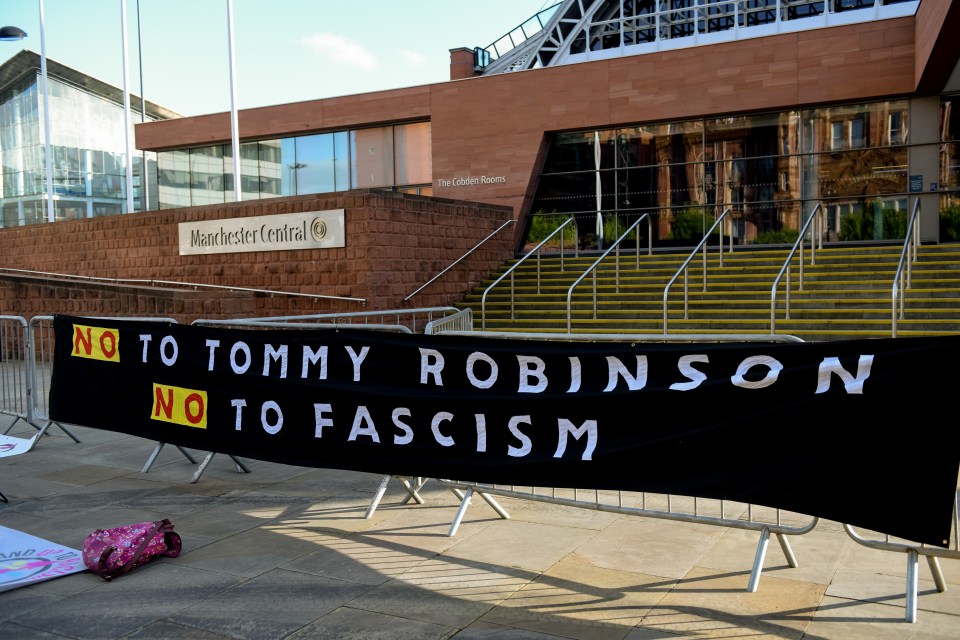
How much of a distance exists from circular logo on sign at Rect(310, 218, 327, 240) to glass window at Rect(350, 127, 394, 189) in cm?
974

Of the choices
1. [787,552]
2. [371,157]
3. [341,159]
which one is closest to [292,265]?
[371,157]

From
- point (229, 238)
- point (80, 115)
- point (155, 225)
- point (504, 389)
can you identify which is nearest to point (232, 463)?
point (504, 389)

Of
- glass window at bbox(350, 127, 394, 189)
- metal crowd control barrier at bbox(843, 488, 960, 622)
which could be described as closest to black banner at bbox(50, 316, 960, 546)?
metal crowd control barrier at bbox(843, 488, 960, 622)

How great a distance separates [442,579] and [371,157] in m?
22.9

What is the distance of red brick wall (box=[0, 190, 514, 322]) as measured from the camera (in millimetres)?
16875

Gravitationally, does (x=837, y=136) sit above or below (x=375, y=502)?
A: above

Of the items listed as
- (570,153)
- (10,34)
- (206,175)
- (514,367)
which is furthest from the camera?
(206,175)

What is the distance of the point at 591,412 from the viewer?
561cm

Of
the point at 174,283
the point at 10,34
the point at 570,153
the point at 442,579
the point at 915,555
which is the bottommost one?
the point at 442,579

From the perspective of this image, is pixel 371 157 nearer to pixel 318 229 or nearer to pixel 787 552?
pixel 318 229

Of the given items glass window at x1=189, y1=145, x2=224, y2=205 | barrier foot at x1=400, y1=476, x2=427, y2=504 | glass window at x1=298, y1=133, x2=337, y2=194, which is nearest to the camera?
barrier foot at x1=400, y1=476, x2=427, y2=504

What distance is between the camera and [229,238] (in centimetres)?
1905

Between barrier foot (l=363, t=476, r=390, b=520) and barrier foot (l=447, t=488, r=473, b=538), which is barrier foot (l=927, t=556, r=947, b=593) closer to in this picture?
barrier foot (l=447, t=488, r=473, b=538)

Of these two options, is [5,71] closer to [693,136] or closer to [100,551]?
[693,136]
